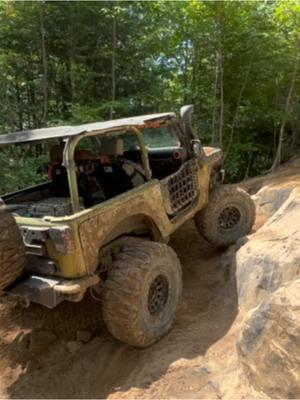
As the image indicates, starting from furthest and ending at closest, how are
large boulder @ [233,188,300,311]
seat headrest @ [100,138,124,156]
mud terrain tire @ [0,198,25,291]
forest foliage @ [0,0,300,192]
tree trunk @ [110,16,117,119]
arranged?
tree trunk @ [110,16,117,119] < forest foliage @ [0,0,300,192] < seat headrest @ [100,138,124,156] < large boulder @ [233,188,300,311] < mud terrain tire @ [0,198,25,291]

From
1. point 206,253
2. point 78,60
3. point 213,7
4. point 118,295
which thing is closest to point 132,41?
point 78,60

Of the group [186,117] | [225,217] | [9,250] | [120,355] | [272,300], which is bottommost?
[120,355]

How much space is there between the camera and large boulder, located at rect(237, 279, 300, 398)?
2.23m

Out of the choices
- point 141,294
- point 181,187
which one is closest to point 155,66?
point 181,187

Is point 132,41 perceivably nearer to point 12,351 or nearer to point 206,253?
point 206,253

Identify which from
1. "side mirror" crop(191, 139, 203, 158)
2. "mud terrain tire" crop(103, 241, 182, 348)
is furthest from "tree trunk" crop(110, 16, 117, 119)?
"mud terrain tire" crop(103, 241, 182, 348)

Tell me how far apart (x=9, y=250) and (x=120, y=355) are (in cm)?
142

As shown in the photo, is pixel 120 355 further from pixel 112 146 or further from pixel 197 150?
pixel 197 150

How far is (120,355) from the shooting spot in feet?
11.4

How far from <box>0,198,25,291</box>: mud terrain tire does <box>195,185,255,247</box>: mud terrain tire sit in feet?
8.53

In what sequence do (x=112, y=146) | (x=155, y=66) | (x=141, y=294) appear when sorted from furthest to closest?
1. (x=155, y=66)
2. (x=112, y=146)
3. (x=141, y=294)

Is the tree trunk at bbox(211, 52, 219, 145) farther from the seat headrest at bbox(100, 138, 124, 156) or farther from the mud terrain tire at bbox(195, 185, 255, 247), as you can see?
the seat headrest at bbox(100, 138, 124, 156)

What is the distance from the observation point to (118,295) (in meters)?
3.26

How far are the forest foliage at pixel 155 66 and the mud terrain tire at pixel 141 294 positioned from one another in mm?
5005
